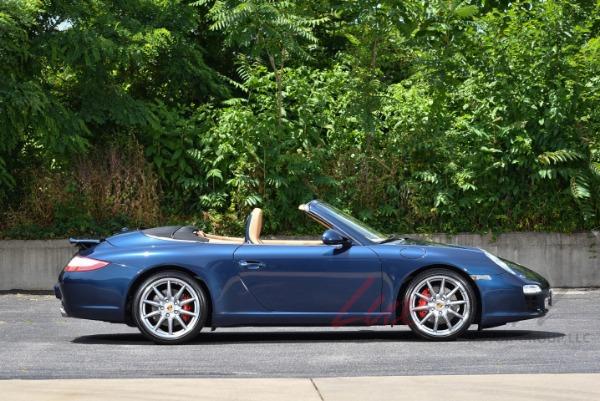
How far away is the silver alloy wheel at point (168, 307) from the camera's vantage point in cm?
1041

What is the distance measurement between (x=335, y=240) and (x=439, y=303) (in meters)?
1.06

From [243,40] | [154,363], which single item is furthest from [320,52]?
[154,363]

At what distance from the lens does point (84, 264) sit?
10.7 meters

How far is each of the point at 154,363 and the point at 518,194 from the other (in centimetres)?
1002

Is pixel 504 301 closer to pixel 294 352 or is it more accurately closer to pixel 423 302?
pixel 423 302

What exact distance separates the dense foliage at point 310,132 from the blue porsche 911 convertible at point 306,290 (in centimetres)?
724

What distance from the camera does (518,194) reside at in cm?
1800

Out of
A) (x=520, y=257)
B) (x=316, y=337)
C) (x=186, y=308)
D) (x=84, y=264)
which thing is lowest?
(x=316, y=337)

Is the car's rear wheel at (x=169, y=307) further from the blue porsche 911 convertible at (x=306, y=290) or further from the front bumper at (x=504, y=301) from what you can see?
the front bumper at (x=504, y=301)

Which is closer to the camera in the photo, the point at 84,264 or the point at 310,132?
the point at 84,264

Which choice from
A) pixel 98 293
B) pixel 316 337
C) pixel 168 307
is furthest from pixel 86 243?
pixel 316 337

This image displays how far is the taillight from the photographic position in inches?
418

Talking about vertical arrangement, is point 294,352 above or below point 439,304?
below

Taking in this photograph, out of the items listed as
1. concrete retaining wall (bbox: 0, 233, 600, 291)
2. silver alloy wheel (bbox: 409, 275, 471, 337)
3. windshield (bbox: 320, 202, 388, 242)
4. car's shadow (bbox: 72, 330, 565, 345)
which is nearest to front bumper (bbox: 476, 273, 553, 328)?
silver alloy wheel (bbox: 409, 275, 471, 337)
